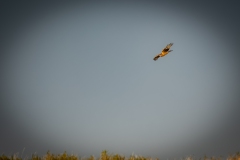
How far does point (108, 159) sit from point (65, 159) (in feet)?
5.62

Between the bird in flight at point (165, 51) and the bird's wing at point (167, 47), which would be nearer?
the bird's wing at point (167, 47)

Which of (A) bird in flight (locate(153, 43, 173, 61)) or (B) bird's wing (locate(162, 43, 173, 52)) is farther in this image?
(A) bird in flight (locate(153, 43, 173, 61))

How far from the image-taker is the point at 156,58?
624 inches

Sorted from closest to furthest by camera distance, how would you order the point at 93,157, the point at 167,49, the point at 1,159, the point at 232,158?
the point at 1,159 < the point at 93,157 < the point at 232,158 < the point at 167,49

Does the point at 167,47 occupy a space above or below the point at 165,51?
above

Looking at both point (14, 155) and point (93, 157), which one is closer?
point (14, 155)

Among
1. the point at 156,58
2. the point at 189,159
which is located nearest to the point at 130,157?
the point at 189,159

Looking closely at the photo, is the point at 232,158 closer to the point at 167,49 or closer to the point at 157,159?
the point at 157,159

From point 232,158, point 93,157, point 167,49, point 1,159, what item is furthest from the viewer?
point 167,49

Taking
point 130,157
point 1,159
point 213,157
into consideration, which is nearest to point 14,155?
point 1,159

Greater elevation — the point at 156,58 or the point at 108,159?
the point at 156,58

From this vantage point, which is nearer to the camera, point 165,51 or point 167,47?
point 167,47

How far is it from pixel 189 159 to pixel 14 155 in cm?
724

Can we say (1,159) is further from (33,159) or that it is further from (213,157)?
(213,157)
